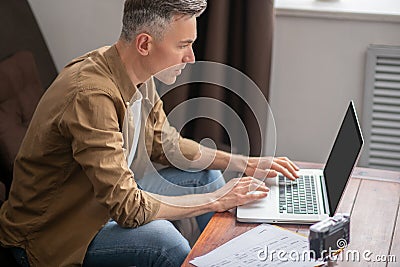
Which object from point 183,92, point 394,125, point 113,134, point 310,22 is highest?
point 113,134

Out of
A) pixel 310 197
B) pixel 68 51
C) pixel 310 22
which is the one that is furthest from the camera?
pixel 68 51

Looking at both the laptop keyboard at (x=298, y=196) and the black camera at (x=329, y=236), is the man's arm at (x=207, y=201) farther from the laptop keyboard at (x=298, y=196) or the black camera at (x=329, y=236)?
the black camera at (x=329, y=236)

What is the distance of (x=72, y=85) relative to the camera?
1893 mm

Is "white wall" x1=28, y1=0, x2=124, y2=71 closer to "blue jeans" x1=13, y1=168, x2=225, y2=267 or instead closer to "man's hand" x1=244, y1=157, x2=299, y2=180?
"man's hand" x1=244, y1=157, x2=299, y2=180

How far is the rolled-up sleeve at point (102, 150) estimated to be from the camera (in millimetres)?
1820

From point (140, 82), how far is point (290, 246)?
613 millimetres

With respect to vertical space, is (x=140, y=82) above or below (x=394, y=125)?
above

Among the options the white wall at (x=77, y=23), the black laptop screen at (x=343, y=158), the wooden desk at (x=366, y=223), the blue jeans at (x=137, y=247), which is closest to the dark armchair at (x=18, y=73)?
the white wall at (x=77, y=23)

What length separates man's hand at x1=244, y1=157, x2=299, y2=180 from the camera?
82.8 inches

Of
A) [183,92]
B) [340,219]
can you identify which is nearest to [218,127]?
[183,92]

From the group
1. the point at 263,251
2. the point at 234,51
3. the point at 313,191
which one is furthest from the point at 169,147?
the point at 234,51

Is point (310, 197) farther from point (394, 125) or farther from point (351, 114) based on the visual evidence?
point (394, 125)

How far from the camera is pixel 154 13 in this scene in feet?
6.31

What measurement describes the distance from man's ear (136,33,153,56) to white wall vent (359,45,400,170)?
1.19m
